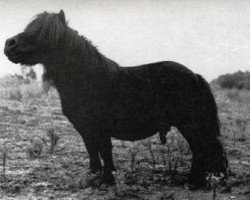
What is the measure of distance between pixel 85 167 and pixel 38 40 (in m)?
2.79

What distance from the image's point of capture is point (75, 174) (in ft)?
24.0

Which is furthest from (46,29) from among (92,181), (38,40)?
(92,181)

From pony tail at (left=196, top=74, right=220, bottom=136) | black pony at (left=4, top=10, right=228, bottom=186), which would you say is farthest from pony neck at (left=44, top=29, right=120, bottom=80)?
pony tail at (left=196, top=74, right=220, bottom=136)

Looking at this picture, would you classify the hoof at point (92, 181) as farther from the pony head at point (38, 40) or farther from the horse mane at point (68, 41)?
the pony head at point (38, 40)

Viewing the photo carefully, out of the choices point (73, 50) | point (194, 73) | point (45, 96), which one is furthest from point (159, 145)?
point (45, 96)

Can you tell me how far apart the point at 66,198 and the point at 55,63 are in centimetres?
181

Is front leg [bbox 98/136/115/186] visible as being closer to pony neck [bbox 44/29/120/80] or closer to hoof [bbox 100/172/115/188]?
hoof [bbox 100/172/115/188]

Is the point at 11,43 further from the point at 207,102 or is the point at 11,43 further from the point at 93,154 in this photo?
the point at 207,102

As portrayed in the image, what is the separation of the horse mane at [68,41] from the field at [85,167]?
1.64 metres

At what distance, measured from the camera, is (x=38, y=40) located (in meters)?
5.91

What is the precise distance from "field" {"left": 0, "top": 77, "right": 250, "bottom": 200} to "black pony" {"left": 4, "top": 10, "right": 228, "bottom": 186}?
395mm

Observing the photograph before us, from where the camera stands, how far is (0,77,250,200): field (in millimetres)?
6219

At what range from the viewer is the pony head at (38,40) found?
591 centimetres

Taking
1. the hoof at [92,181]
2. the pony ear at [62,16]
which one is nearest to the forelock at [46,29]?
the pony ear at [62,16]
